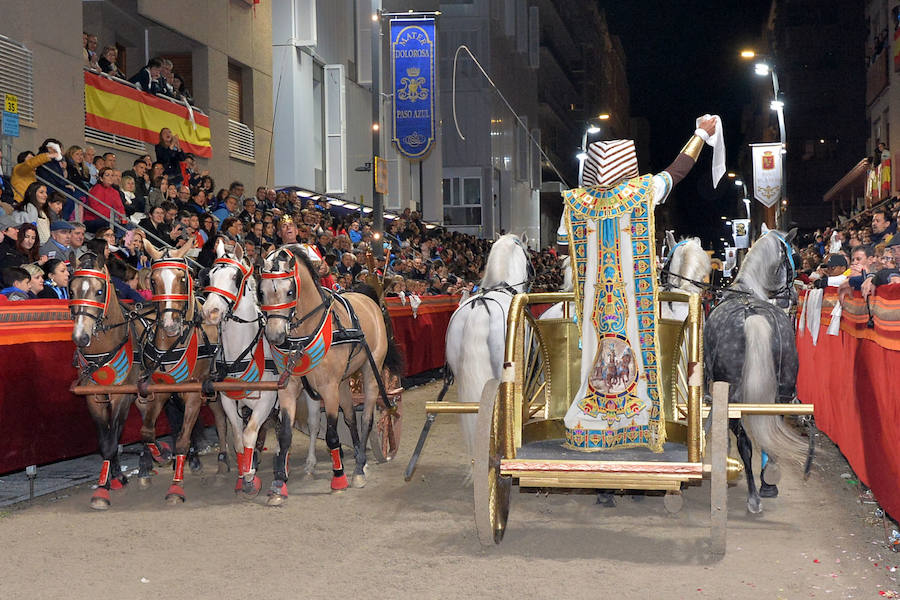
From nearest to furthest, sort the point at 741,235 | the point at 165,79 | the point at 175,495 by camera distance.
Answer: the point at 175,495 → the point at 165,79 → the point at 741,235

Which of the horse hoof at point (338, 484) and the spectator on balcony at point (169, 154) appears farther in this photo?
the spectator on balcony at point (169, 154)

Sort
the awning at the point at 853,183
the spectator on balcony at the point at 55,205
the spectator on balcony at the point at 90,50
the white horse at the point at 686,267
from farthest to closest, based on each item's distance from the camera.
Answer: the awning at the point at 853,183, the spectator on balcony at the point at 90,50, the spectator on balcony at the point at 55,205, the white horse at the point at 686,267

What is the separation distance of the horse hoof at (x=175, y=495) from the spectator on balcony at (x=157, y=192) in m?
7.77

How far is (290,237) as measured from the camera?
10281 millimetres

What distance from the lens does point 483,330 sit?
358 inches

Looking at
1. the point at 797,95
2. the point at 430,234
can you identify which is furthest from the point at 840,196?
the point at 430,234

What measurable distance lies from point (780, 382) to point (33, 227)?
26.7 ft

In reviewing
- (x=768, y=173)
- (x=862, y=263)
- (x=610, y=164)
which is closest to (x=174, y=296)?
(x=610, y=164)

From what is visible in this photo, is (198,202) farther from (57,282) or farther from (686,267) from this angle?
(686,267)

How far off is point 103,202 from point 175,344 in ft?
19.6

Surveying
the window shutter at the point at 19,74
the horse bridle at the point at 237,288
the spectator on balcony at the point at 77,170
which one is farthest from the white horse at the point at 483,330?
the window shutter at the point at 19,74

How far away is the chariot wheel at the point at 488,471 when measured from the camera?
652cm

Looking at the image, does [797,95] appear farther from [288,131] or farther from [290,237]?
[290,237]

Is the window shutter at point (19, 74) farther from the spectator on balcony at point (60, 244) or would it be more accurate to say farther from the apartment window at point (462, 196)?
the apartment window at point (462, 196)
